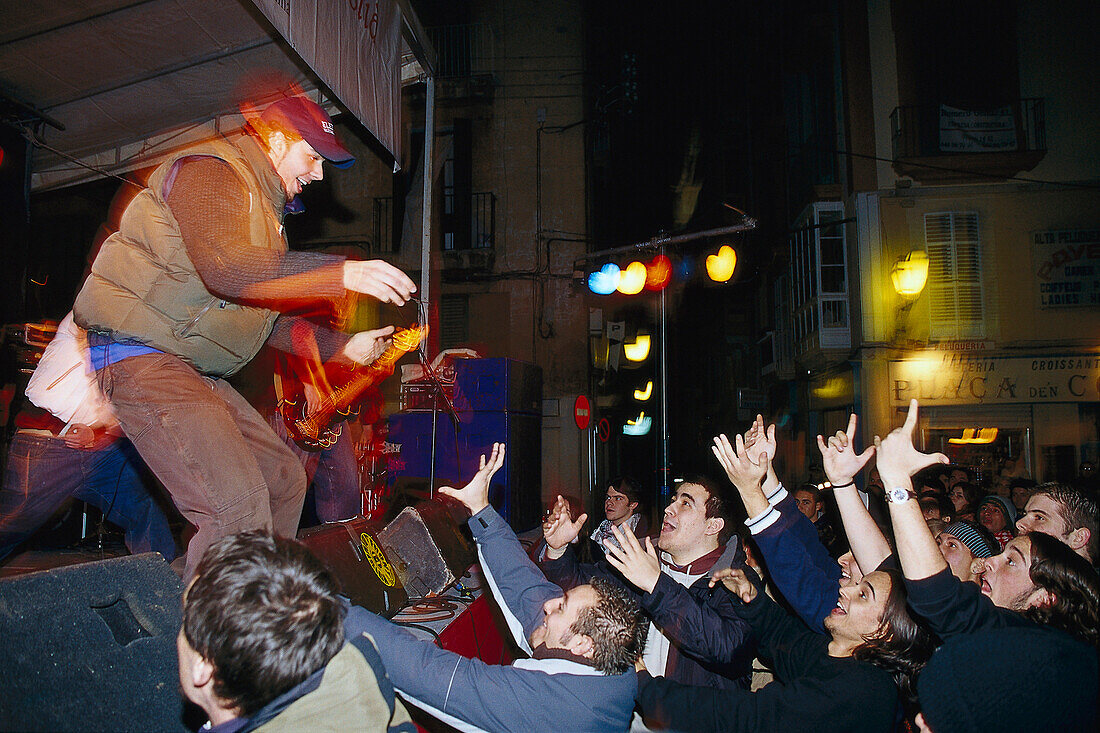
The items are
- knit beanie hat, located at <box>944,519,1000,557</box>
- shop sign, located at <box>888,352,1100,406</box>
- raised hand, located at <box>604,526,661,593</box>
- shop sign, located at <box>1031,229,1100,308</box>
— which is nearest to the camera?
raised hand, located at <box>604,526,661,593</box>

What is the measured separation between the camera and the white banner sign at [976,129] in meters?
14.1

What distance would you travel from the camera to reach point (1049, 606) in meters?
2.46

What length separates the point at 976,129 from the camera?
14.2m

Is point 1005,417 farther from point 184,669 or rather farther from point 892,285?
point 184,669

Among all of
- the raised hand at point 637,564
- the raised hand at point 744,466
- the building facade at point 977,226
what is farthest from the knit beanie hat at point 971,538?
the building facade at point 977,226

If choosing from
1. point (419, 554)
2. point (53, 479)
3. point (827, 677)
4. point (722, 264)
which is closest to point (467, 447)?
point (722, 264)

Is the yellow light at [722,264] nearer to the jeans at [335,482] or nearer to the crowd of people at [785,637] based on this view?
the crowd of people at [785,637]

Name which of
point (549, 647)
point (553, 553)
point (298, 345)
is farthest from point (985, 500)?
point (298, 345)

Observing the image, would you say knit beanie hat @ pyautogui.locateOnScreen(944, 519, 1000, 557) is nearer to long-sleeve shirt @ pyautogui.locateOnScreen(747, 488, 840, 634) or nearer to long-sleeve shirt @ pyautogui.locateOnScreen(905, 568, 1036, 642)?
long-sleeve shirt @ pyautogui.locateOnScreen(747, 488, 840, 634)

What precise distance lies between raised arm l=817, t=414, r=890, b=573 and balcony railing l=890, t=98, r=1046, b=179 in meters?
13.9

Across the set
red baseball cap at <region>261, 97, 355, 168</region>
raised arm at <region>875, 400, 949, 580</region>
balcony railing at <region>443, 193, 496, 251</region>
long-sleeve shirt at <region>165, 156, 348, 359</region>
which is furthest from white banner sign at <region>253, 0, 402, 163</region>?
balcony railing at <region>443, 193, 496, 251</region>

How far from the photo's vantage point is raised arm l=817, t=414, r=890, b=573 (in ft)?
9.59

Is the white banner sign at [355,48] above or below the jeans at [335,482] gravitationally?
above

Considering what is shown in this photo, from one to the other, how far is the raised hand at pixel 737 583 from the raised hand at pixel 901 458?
946 mm
